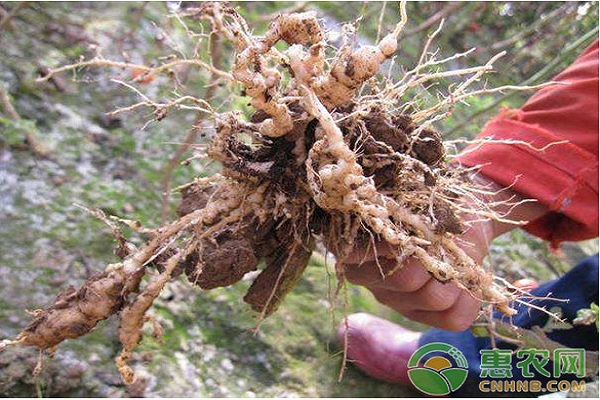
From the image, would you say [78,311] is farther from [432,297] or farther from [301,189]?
[432,297]

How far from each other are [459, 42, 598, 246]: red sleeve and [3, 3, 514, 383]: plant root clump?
0.20 m

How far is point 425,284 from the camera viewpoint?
1002mm

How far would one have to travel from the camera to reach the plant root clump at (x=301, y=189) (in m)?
0.84

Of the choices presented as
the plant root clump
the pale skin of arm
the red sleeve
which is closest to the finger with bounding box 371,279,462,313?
the pale skin of arm

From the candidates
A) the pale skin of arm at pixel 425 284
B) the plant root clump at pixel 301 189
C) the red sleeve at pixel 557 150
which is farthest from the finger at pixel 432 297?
the red sleeve at pixel 557 150

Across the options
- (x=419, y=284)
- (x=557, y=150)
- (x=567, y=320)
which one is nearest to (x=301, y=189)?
(x=419, y=284)

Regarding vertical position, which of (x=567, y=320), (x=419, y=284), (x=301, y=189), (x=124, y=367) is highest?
(x=301, y=189)

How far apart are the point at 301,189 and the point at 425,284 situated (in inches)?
11.8

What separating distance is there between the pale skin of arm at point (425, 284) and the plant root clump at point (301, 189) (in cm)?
6

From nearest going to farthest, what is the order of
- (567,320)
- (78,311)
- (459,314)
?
(78,311)
(459,314)
(567,320)

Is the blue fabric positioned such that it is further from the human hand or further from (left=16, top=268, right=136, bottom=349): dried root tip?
(left=16, top=268, right=136, bottom=349): dried root tip

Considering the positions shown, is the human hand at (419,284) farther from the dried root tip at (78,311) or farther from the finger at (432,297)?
the dried root tip at (78,311)

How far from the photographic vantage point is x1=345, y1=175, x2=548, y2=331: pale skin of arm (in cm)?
97

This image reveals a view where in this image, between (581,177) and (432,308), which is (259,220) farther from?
(581,177)
